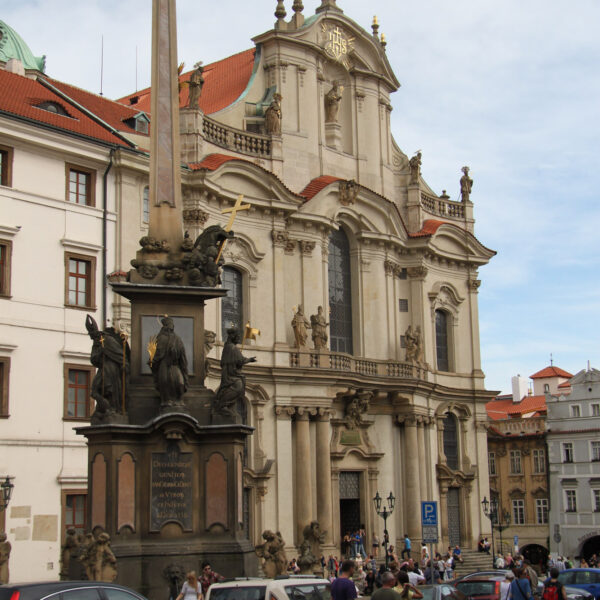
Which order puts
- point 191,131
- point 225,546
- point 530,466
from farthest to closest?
1. point 530,466
2. point 191,131
3. point 225,546

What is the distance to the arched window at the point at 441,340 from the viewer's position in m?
44.5

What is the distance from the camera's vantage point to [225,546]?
1683 centimetres

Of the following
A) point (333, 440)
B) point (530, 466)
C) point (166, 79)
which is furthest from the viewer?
point (530, 466)

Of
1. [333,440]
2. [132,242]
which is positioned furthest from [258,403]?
[132,242]

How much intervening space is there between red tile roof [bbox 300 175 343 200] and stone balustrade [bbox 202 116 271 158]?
1898 mm

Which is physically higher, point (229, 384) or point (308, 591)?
point (229, 384)

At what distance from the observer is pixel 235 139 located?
3688cm

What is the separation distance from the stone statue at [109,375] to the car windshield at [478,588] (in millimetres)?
8010

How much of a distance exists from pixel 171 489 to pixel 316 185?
22.9 m

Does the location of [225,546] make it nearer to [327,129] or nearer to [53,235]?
[53,235]

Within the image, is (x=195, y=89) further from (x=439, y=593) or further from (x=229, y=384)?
(x=439, y=593)

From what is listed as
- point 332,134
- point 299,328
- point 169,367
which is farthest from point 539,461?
point 169,367

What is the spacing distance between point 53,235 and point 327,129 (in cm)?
1449

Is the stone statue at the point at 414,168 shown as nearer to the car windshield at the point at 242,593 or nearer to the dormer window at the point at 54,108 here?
the dormer window at the point at 54,108
